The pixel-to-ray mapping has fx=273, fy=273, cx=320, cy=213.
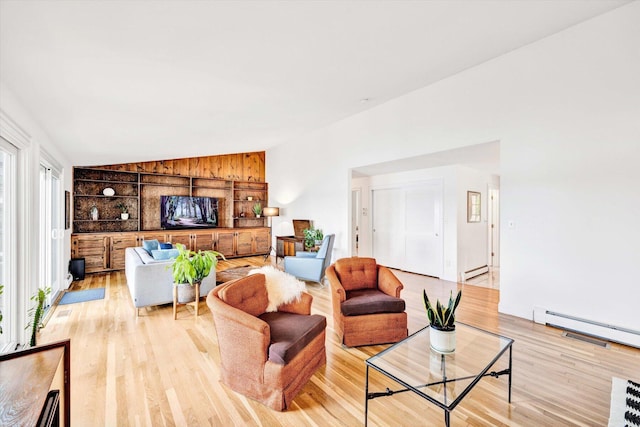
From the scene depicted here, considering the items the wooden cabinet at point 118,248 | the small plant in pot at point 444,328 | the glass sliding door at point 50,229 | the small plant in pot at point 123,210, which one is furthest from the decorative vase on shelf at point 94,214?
the small plant in pot at point 444,328

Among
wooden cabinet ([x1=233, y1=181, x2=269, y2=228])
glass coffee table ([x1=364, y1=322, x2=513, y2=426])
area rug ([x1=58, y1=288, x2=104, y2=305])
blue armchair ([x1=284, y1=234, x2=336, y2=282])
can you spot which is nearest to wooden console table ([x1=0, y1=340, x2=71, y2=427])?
glass coffee table ([x1=364, y1=322, x2=513, y2=426])

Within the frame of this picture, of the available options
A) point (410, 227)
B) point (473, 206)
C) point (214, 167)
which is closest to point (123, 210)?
point (214, 167)

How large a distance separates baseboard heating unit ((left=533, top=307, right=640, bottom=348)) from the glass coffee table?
5.72 feet

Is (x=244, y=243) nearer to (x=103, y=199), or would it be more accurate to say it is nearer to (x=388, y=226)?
(x=103, y=199)

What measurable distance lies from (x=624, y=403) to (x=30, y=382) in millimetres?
3401

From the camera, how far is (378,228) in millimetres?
6566

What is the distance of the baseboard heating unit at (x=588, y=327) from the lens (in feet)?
8.80

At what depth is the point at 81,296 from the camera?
417cm

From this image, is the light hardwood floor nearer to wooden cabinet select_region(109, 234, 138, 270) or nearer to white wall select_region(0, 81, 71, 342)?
white wall select_region(0, 81, 71, 342)

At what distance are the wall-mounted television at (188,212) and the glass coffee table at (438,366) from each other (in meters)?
6.59

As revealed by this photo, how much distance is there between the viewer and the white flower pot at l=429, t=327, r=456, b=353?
187cm

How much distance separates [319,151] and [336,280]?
4.04 meters

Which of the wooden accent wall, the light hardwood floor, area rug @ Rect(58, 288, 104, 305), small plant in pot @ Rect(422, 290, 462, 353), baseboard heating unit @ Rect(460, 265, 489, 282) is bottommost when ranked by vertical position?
the light hardwood floor

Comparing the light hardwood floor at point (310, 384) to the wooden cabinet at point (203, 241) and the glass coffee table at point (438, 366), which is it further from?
the wooden cabinet at point (203, 241)
